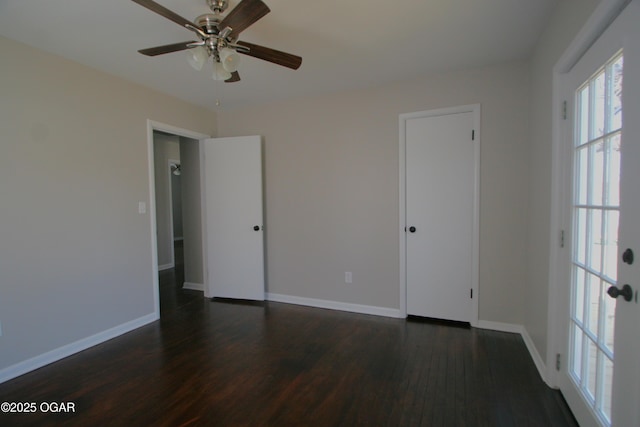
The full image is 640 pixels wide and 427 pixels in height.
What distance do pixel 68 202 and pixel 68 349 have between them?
124 centimetres

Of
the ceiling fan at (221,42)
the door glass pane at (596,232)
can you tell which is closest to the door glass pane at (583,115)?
the door glass pane at (596,232)

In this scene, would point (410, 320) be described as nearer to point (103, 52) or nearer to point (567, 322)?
point (567, 322)

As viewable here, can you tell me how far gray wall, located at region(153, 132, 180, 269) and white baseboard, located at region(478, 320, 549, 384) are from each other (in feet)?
17.5

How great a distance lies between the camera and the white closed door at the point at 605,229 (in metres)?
1.16

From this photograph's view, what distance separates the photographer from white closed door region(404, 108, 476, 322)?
2920 mm

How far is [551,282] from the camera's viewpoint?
1.98 meters

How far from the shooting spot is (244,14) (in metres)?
1.49

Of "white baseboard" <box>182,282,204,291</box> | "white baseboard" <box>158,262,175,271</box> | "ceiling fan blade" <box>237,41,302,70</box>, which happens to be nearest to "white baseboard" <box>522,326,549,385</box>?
"ceiling fan blade" <box>237,41,302,70</box>

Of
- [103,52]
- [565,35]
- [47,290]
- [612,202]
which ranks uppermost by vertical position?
[103,52]

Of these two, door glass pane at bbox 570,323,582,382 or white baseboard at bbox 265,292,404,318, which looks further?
white baseboard at bbox 265,292,404,318

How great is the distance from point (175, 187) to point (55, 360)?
5761mm

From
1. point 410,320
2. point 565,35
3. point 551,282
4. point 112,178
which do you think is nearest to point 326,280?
point 410,320

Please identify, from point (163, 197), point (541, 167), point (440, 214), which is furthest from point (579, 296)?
point (163, 197)

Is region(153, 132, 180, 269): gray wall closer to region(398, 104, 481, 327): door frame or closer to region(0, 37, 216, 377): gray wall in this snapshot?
region(0, 37, 216, 377): gray wall
